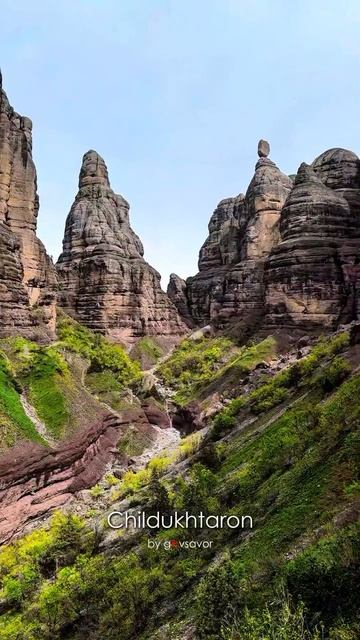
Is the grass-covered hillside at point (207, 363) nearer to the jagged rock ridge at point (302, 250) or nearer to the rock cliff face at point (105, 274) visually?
the jagged rock ridge at point (302, 250)

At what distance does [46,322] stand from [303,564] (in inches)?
1726

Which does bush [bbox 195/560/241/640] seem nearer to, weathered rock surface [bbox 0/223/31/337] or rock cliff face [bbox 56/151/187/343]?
weathered rock surface [bbox 0/223/31/337]

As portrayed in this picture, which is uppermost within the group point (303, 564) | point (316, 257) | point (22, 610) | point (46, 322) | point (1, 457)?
point (316, 257)

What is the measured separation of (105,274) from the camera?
72000 millimetres

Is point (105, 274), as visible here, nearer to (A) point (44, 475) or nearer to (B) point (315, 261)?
(B) point (315, 261)

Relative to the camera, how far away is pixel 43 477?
25.7 metres

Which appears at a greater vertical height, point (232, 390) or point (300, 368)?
point (300, 368)

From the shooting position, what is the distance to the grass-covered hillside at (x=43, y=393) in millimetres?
27312

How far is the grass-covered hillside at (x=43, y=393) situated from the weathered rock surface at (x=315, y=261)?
21864mm

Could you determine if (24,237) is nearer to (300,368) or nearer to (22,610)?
(300,368)

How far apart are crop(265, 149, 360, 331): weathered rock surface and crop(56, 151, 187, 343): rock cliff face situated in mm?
27848

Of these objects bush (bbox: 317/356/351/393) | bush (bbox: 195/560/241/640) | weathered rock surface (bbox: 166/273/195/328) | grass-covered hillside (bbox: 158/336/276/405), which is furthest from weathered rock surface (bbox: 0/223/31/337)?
weathered rock surface (bbox: 166/273/195/328)

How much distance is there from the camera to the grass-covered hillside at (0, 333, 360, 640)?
325 inches

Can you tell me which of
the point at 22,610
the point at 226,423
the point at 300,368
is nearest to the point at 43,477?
the point at 22,610
